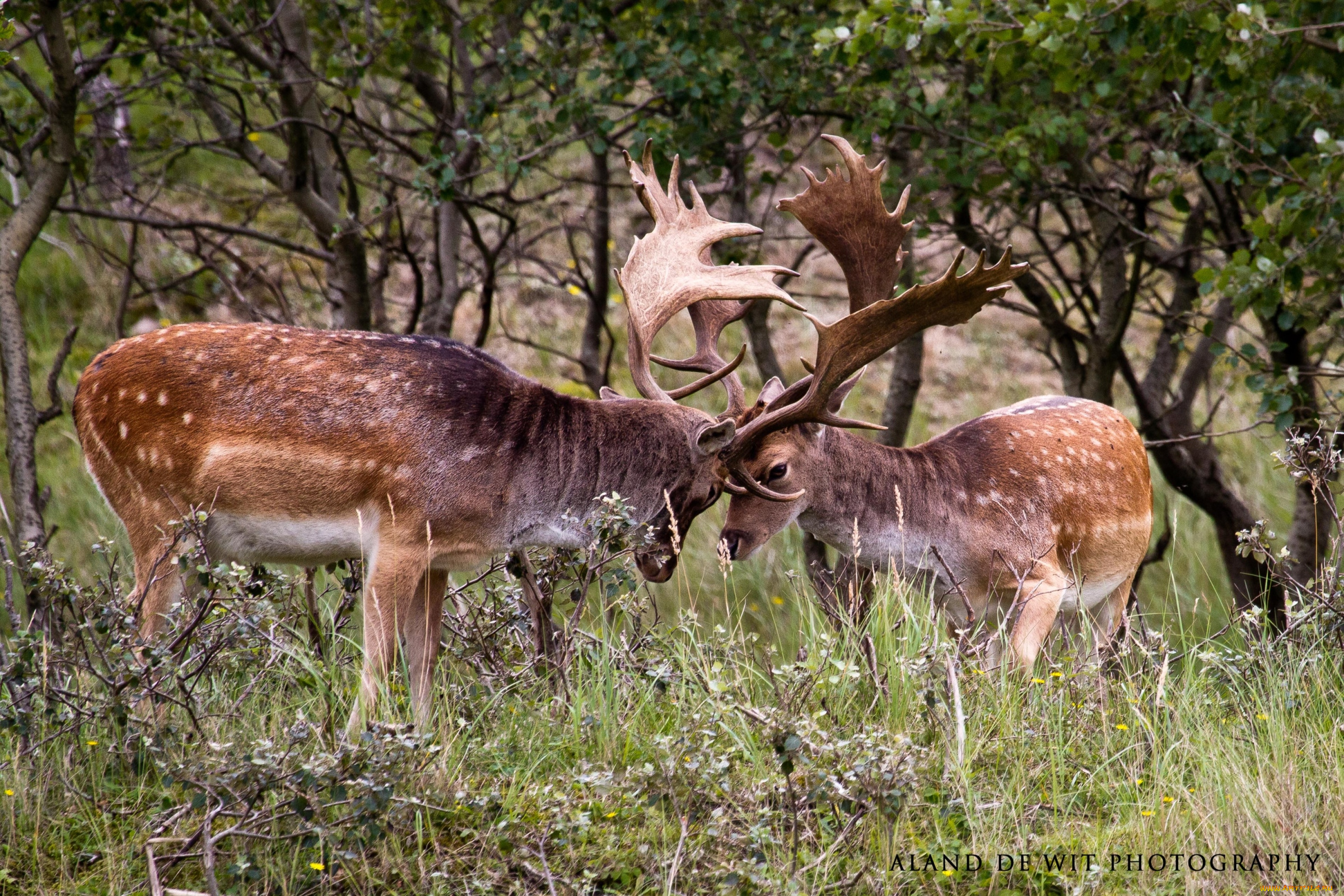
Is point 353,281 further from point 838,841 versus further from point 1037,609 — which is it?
point 838,841

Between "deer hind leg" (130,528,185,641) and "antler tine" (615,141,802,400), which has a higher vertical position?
"antler tine" (615,141,802,400)

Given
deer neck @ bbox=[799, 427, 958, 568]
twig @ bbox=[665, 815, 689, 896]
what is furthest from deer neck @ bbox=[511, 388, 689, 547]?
twig @ bbox=[665, 815, 689, 896]

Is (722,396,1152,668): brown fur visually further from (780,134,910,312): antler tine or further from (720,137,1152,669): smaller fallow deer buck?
(780,134,910,312): antler tine

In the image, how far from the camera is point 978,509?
17.7 ft

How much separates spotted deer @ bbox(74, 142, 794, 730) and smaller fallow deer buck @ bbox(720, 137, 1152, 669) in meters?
0.44

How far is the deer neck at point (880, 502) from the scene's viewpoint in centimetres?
537

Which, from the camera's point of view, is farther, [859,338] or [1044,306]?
[1044,306]

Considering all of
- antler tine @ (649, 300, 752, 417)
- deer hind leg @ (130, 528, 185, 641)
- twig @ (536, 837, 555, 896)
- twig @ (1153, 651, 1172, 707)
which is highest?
antler tine @ (649, 300, 752, 417)

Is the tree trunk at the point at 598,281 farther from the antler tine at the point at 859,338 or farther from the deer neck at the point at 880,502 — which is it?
the antler tine at the point at 859,338

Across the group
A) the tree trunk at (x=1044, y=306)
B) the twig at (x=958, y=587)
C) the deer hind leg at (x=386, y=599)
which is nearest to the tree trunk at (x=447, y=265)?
the tree trunk at (x=1044, y=306)

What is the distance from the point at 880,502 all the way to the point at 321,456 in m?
2.30

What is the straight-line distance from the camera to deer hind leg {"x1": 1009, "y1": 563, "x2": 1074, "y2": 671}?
5.07 metres

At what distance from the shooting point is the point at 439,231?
25.3 feet

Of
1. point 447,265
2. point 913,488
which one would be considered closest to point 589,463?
point 913,488
